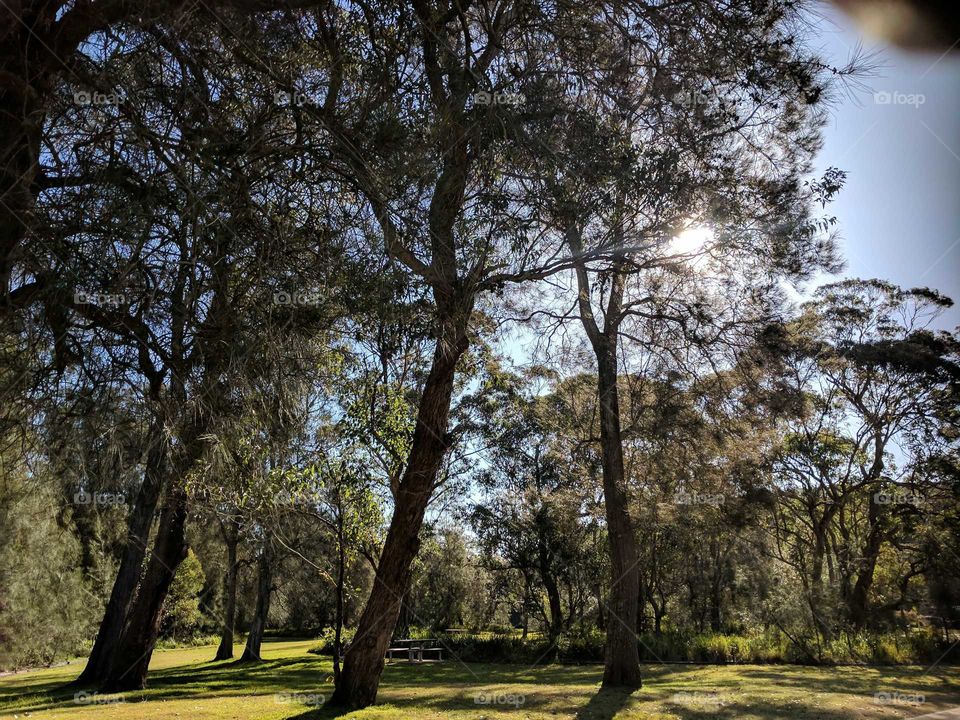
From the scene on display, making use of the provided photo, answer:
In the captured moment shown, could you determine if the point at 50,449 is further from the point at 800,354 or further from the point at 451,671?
the point at 451,671

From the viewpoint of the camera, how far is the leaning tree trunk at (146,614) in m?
11.8

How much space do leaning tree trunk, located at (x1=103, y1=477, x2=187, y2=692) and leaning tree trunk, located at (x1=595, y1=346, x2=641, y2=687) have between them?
8.17 meters

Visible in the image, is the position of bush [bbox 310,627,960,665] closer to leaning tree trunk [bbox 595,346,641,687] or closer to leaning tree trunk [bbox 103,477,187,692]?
leaning tree trunk [bbox 103,477,187,692]

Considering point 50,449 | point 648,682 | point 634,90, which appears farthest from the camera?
point 648,682

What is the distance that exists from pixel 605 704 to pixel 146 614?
27.7 feet

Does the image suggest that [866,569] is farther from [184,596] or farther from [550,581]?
[184,596]

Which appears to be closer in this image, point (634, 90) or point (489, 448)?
point (634, 90)

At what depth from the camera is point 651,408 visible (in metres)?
12.6

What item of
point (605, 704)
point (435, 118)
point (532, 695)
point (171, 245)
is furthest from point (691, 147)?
point (532, 695)

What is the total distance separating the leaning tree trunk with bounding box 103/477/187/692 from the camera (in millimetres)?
11812

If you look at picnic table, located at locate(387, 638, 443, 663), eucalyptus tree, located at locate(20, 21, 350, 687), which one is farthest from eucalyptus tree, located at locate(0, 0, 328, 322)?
picnic table, located at locate(387, 638, 443, 663)

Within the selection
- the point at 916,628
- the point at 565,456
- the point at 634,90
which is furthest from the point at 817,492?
the point at 634,90

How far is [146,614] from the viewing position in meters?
11.9

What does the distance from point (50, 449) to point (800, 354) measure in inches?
470
